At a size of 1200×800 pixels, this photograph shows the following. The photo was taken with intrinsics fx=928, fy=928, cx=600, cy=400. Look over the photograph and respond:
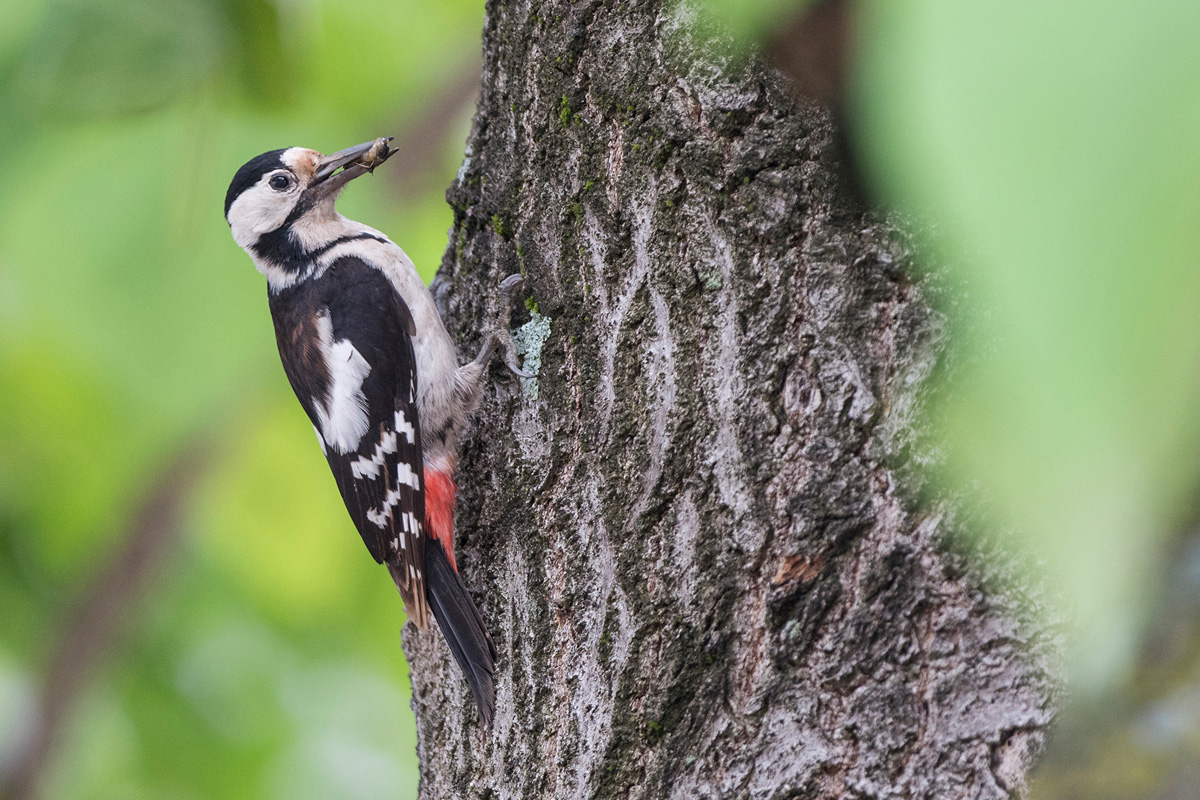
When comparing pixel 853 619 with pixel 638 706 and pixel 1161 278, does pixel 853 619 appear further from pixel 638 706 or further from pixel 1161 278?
pixel 1161 278

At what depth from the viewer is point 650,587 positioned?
1.11 meters

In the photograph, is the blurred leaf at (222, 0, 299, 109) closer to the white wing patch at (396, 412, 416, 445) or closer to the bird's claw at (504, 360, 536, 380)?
the white wing patch at (396, 412, 416, 445)

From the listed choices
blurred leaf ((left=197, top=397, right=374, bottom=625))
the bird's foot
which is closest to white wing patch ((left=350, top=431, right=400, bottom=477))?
the bird's foot

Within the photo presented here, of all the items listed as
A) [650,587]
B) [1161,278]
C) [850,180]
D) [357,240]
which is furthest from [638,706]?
[357,240]

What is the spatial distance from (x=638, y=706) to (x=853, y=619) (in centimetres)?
31

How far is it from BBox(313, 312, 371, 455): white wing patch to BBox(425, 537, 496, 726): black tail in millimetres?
476

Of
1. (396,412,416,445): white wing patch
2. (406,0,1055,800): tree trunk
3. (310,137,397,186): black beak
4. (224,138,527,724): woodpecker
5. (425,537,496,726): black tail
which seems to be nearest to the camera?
(406,0,1055,800): tree trunk

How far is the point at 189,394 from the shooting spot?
1.64 meters

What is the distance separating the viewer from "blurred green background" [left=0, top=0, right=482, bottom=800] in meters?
1.62

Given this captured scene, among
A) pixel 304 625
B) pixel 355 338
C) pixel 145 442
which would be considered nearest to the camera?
pixel 355 338

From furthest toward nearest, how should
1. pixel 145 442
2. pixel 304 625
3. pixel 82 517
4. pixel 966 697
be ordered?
pixel 304 625
pixel 82 517
pixel 145 442
pixel 966 697

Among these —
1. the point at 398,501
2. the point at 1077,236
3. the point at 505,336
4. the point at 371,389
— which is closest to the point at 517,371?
the point at 505,336

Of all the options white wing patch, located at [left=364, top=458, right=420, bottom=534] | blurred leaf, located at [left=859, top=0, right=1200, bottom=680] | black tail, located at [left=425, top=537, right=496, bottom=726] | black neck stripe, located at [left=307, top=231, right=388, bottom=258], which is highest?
black neck stripe, located at [left=307, top=231, right=388, bottom=258]

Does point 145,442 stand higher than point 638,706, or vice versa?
point 145,442
